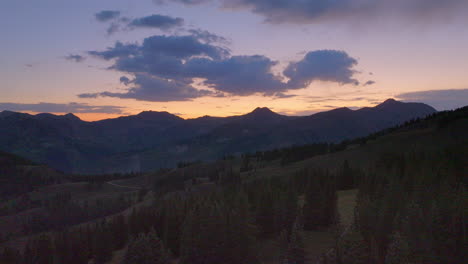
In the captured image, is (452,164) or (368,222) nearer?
(368,222)

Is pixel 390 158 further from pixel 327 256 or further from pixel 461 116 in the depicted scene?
pixel 327 256

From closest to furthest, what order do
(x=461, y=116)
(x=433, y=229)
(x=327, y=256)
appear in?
(x=327, y=256), (x=433, y=229), (x=461, y=116)

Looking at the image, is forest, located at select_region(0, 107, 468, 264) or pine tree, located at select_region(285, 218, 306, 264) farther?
pine tree, located at select_region(285, 218, 306, 264)

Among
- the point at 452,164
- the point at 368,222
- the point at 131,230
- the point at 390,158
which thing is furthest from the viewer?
the point at 390,158

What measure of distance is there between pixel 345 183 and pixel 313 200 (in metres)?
32.7

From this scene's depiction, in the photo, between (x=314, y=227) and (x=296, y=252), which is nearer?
(x=296, y=252)

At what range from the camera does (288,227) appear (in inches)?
1917

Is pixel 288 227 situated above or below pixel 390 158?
below

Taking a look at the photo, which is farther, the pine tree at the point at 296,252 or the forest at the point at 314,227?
the pine tree at the point at 296,252

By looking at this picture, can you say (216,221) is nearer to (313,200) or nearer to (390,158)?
→ (313,200)

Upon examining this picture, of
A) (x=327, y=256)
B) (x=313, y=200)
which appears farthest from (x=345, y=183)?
(x=327, y=256)

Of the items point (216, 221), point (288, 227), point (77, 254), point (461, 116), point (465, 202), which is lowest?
point (77, 254)

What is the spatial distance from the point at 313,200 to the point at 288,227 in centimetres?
612

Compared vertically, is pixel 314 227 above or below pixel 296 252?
below
